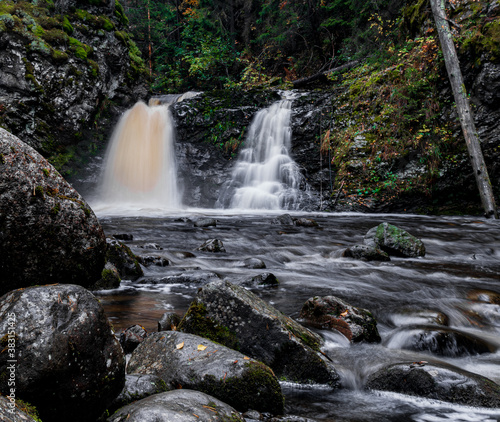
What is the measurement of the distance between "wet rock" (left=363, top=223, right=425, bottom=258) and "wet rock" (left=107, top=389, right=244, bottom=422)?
19.2 ft

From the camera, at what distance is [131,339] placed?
298cm

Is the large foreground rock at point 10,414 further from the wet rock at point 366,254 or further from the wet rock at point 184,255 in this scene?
the wet rock at point 366,254

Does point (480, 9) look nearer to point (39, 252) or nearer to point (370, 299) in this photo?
point (370, 299)

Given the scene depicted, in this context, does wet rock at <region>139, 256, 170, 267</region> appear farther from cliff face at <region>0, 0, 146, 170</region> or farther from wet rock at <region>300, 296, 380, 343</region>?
cliff face at <region>0, 0, 146, 170</region>

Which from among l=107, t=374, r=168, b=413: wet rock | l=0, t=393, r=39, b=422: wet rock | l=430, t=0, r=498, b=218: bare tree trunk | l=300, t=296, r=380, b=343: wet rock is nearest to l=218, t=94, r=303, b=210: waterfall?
l=430, t=0, r=498, b=218: bare tree trunk

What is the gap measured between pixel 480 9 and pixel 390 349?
508 inches

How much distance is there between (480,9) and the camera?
37.0 ft

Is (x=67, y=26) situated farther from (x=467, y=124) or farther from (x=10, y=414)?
(x=10, y=414)

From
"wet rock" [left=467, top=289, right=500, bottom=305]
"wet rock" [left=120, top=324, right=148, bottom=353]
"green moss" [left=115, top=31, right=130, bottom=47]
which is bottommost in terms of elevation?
"wet rock" [left=467, top=289, right=500, bottom=305]

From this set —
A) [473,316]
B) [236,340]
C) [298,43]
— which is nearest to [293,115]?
[298,43]

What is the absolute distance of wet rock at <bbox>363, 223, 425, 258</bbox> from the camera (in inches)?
270

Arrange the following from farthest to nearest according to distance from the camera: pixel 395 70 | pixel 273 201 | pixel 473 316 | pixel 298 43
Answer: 1. pixel 298 43
2. pixel 273 201
3. pixel 395 70
4. pixel 473 316

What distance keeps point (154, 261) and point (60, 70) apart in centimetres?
1188

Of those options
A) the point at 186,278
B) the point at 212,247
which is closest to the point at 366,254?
the point at 212,247
